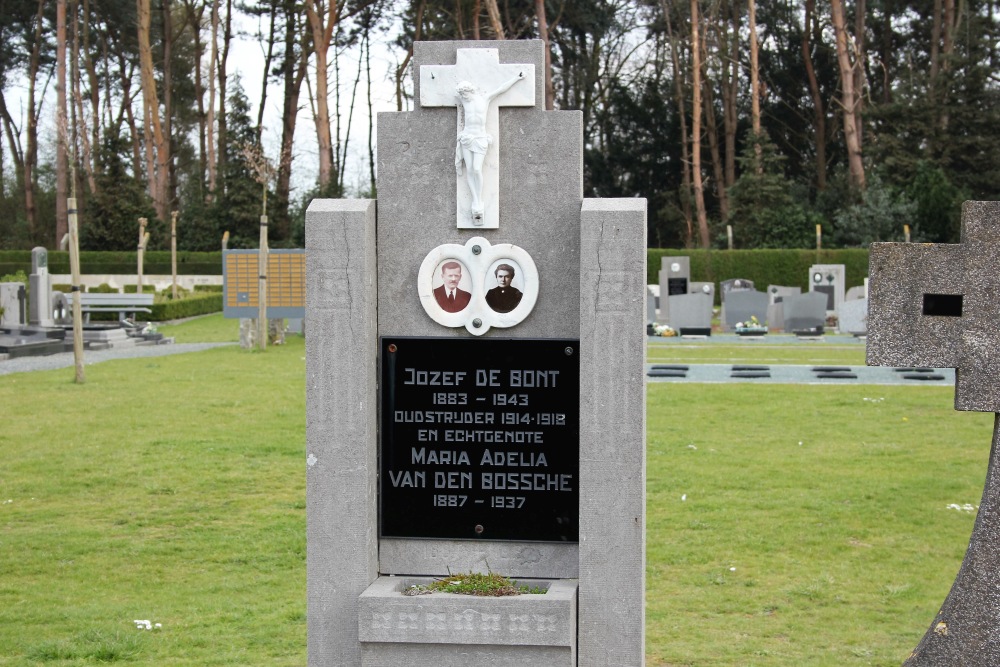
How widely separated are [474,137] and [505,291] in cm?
60

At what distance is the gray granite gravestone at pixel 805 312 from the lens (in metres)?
26.3

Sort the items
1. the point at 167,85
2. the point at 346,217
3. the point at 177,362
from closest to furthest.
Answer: the point at 346,217, the point at 177,362, the point at 167,85

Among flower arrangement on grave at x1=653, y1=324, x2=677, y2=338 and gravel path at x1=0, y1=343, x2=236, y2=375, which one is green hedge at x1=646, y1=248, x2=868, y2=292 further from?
gravel path at x1=0, y1=343, x2=236, y2=375

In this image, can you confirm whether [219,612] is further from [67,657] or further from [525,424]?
[525,424]

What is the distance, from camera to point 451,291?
475cm

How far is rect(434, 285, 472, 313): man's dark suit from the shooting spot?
4742 mm

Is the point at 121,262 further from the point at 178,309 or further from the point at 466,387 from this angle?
the point at 466,387

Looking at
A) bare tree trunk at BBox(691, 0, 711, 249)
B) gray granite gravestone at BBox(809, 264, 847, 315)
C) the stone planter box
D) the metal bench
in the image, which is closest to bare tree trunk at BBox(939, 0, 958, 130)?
bare tree trunk at BBox(691, 0, 711, 249)

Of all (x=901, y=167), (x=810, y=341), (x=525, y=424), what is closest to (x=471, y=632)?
(x=525, y=424)

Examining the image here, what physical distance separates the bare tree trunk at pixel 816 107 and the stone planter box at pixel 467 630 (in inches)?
1725

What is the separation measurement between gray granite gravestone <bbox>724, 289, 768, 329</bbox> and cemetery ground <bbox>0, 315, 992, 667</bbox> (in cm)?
1262

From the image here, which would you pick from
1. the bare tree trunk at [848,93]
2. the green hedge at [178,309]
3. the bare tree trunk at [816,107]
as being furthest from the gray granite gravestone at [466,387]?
the bare tree trunk at [816,107]

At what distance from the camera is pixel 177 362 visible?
64.1 ft

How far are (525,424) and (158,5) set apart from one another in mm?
49217
